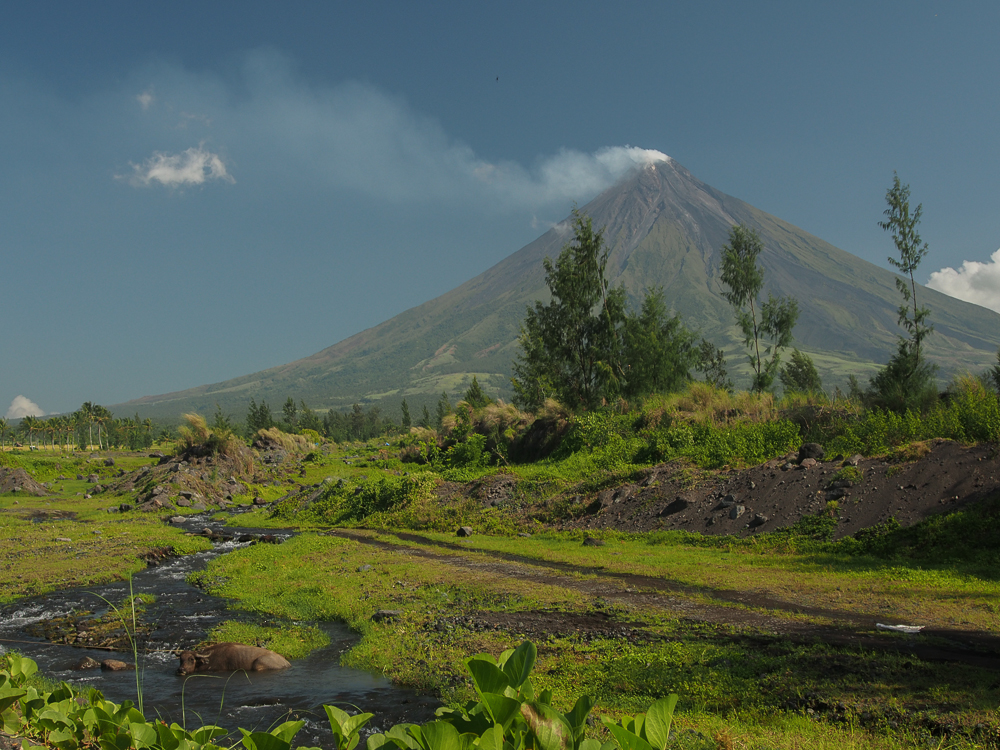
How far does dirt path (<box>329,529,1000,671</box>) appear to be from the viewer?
684 centimetres

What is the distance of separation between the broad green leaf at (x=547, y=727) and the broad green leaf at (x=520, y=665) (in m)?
0.10

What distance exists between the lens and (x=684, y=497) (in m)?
16.9

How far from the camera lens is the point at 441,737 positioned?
1537 mm

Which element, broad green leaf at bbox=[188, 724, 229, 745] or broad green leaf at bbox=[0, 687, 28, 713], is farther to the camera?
broad green leaf at bbox=[0, 687, 28, 713]

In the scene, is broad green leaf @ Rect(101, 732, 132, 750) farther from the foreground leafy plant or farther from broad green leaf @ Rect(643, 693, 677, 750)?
broad green leaf @ Rect(643, 693, 677, 750)

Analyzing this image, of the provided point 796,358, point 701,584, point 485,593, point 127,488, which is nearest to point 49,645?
point 485,593

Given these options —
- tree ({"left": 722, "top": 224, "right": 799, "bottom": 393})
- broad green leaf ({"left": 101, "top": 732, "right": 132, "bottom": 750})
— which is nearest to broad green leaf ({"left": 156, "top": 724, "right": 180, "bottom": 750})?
broad green leaf ({"left": 101, "top": 732, "right": 132, "bottom": 750})

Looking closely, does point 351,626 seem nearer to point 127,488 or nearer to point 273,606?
point 273,606

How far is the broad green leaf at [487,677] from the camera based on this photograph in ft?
5.93

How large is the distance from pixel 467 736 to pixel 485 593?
957 cm

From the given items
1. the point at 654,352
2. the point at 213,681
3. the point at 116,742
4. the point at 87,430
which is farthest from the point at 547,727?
the point at 87,430

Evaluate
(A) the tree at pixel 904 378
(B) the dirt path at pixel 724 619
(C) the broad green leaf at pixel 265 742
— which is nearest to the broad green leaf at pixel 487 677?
(C) the broad green leaf at pixel 265 742

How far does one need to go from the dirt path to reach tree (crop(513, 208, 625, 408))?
19008mm

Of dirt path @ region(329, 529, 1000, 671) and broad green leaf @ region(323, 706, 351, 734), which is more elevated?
broad green leaf @ region(323, 706, 351, 734)
